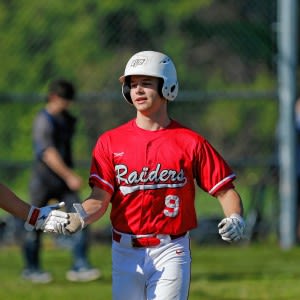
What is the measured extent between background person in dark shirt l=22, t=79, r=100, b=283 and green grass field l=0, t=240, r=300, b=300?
175mm

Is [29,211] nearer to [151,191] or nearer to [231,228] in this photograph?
[151,191]

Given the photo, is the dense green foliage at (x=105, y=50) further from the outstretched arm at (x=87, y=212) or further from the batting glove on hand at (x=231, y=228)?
the batting glove on hand at (x=231, y=228)

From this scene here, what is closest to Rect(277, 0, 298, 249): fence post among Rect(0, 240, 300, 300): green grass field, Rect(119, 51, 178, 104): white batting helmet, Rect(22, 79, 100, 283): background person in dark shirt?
Rect(0, 240, 300, 300): green grass field

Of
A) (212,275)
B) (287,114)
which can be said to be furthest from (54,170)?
(287,114)

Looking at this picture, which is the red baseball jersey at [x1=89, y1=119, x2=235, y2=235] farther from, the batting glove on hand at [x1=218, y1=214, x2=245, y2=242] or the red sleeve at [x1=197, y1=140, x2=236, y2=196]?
the batting glove on hand at [x1=218, y1=214, x2=245, y2=242]

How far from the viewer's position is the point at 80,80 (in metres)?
16.6

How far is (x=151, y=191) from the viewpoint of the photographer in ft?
23.4

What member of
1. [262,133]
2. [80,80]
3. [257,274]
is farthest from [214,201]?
[257,274]

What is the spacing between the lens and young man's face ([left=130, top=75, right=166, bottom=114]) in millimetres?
7184

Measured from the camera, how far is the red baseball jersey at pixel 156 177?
23.3ft

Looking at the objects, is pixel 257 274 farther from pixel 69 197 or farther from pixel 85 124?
pixel 85 124

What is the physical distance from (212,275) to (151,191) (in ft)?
18.2

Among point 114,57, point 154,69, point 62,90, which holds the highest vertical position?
point 114,57

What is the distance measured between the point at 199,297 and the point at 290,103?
5.24 meters
